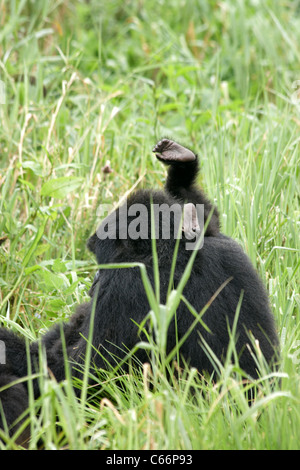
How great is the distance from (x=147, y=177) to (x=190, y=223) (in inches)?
82.6

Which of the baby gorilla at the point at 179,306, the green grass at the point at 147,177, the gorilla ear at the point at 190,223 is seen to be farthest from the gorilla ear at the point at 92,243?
the gorilla ear at the point at 190,223

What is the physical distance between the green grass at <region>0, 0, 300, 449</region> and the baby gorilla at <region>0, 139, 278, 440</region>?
0.47 ft

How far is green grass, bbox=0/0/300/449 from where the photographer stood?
2.35 metres

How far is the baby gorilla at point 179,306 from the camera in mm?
2830

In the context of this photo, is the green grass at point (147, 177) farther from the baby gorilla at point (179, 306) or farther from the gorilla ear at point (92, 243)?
the gorilla ear at point (92, 243)

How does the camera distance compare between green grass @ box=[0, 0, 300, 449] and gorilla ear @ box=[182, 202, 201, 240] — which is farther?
gorilla ear @ box=[182, 202, 201, 240]

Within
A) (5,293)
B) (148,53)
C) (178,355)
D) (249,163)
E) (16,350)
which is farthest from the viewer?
(148,53)

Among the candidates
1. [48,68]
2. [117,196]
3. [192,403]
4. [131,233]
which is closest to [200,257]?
[131,233]

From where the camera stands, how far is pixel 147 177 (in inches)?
194

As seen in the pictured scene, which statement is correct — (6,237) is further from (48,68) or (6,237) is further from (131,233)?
(48,68)

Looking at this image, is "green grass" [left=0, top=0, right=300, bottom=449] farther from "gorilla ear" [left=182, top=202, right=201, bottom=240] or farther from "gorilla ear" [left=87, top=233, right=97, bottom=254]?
"gorilla ear" [left=182, top=202, right=201, bottom=240]

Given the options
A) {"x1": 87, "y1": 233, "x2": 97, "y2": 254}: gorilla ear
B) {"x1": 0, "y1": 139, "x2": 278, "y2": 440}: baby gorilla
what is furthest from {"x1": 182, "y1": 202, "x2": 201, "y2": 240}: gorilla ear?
{"x1": 87, "y1": 233, "x2": 97, "y2": 254}: gorilla ear

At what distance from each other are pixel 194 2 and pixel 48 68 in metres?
2.43

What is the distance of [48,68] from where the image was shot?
5840 mm
